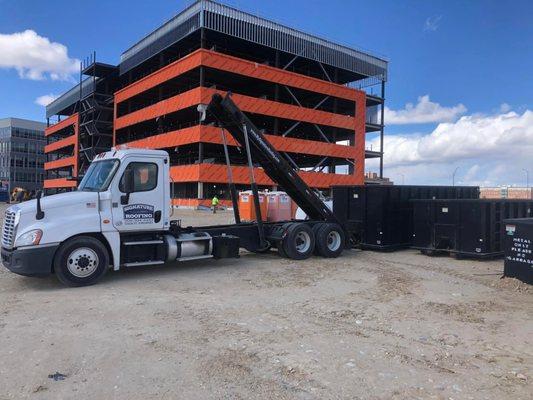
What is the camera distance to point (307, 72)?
199ft

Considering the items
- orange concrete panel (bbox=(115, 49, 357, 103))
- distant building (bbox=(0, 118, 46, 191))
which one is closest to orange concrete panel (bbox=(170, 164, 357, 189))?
orange concrete panel (bbox=(115, 49, 357, 103))

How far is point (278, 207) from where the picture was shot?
21938 millimetres

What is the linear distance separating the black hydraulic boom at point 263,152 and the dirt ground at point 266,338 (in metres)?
3.86

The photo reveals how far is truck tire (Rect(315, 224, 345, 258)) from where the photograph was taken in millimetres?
13188

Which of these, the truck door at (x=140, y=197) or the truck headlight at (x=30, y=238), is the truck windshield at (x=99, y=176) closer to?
the truck door at (x=140, y=197)

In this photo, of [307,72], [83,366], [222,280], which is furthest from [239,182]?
[83,366]

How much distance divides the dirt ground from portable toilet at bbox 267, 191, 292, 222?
452 inches

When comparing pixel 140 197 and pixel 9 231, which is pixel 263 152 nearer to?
pixel 140 197

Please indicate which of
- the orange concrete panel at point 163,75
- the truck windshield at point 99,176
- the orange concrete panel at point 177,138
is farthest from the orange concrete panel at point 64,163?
the truck windshield at point 99,176

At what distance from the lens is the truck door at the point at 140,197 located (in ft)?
31.3

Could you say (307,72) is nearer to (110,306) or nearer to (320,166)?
(320,166)

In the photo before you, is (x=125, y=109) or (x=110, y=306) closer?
(x=110, y=306)

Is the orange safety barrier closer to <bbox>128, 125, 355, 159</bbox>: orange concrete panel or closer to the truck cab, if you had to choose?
<bbox>128, 125, 355, 159</bbox>: orange concrete panel

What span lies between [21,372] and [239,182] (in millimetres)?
43124
